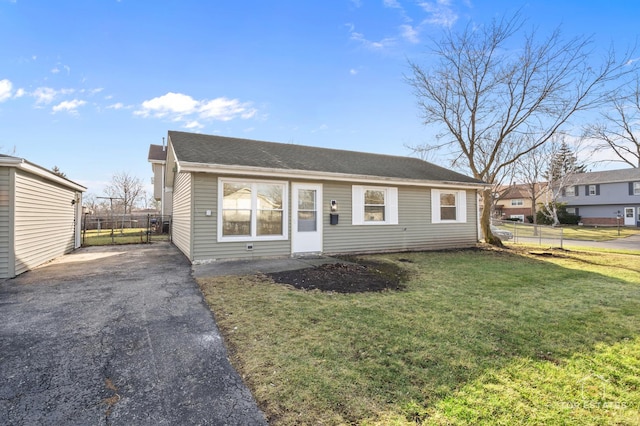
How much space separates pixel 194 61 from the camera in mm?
10984

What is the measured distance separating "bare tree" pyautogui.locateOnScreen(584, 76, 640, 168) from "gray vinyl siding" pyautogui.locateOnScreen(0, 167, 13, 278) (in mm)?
29598

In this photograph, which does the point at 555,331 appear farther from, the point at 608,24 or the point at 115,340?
the point at 608,24

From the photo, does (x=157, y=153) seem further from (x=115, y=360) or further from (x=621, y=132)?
(x=621, y=132)

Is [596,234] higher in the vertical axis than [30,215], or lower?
lower

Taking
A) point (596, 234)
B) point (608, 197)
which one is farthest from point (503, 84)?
point (608, 197)

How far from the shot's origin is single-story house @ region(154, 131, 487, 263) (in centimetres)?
749

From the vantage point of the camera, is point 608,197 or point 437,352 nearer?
point 437,352

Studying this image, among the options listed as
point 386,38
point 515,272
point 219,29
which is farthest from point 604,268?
point 219,29

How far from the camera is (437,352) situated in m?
2.93


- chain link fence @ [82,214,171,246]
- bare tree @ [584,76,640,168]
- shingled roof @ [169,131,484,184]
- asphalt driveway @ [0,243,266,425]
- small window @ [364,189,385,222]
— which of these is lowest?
asphalt driveway @ [0,243,266,425]

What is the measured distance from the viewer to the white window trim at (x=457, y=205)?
36.1 feet

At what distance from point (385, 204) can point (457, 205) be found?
357cm

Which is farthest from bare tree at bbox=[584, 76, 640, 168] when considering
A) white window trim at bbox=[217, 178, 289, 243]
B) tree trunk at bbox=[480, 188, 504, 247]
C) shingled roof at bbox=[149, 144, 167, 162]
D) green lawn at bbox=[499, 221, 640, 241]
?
shingled roof at bbox=[149, 144, 167, 162]

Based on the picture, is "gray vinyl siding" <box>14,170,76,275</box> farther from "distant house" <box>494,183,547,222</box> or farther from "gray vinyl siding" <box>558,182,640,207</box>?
"distant house" <box>494,183,547,222</box>
